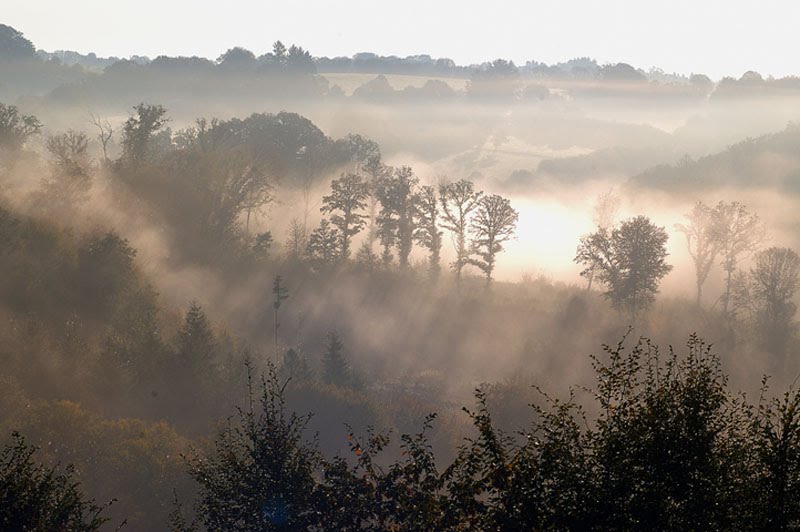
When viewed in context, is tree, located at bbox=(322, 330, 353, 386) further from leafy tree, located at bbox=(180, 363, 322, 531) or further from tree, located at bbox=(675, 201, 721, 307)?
leafy tree, located at bbox=(180, 363, 322, 531)

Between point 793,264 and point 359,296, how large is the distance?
137 feet

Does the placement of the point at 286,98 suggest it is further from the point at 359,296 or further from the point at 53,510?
the point at 53,510

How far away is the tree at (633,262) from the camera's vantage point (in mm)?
65312

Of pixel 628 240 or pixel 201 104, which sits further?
pixel 201 104

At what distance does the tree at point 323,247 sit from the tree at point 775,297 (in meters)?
40.5

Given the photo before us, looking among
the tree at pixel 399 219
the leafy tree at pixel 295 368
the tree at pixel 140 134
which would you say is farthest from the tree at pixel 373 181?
the leafy tree at pixel 295 368

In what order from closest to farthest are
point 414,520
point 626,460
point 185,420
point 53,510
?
1. point 626,460
2. point 414,520
3. point 53,510
4. point 185,420

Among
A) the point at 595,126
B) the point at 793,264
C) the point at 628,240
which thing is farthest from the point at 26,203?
the point at 595,126

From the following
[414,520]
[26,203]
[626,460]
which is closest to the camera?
[626,460]

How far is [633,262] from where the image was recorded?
216 ft

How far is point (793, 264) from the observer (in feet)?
217

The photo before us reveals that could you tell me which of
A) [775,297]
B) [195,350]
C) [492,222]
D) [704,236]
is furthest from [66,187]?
[775,297]

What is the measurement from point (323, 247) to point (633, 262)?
31.9 meters

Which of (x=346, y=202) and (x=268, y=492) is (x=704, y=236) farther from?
(x=268, y=492)
